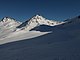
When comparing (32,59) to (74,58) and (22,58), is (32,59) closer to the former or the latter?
(22,58)

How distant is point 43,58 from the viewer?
22.7 metres

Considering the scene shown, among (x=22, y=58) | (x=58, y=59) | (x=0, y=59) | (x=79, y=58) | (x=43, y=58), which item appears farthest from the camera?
(x=0, y=59)

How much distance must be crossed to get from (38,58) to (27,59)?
4.88ft

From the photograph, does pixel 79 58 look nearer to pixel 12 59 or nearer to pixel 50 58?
pixel 50 58

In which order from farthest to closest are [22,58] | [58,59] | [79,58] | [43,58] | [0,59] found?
[0,59] < [22,58] < [43,58] < [58,59] < [79,58]

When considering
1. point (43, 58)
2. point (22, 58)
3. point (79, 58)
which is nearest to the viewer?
point (79, 58)

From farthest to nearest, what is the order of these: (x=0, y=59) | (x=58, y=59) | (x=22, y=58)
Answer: (x=0, y=59), (x=22, y=58), (x=58, y=59)

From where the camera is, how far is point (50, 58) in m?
22.0

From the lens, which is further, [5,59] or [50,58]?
[5,59]

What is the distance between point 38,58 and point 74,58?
512 centimetres

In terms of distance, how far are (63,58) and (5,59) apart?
9.26 meters

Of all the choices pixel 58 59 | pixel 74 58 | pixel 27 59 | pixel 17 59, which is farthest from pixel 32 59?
pixel 74 58

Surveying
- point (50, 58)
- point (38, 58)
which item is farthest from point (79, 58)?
point (38, 58)

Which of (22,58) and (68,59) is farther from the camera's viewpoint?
(22,58)
